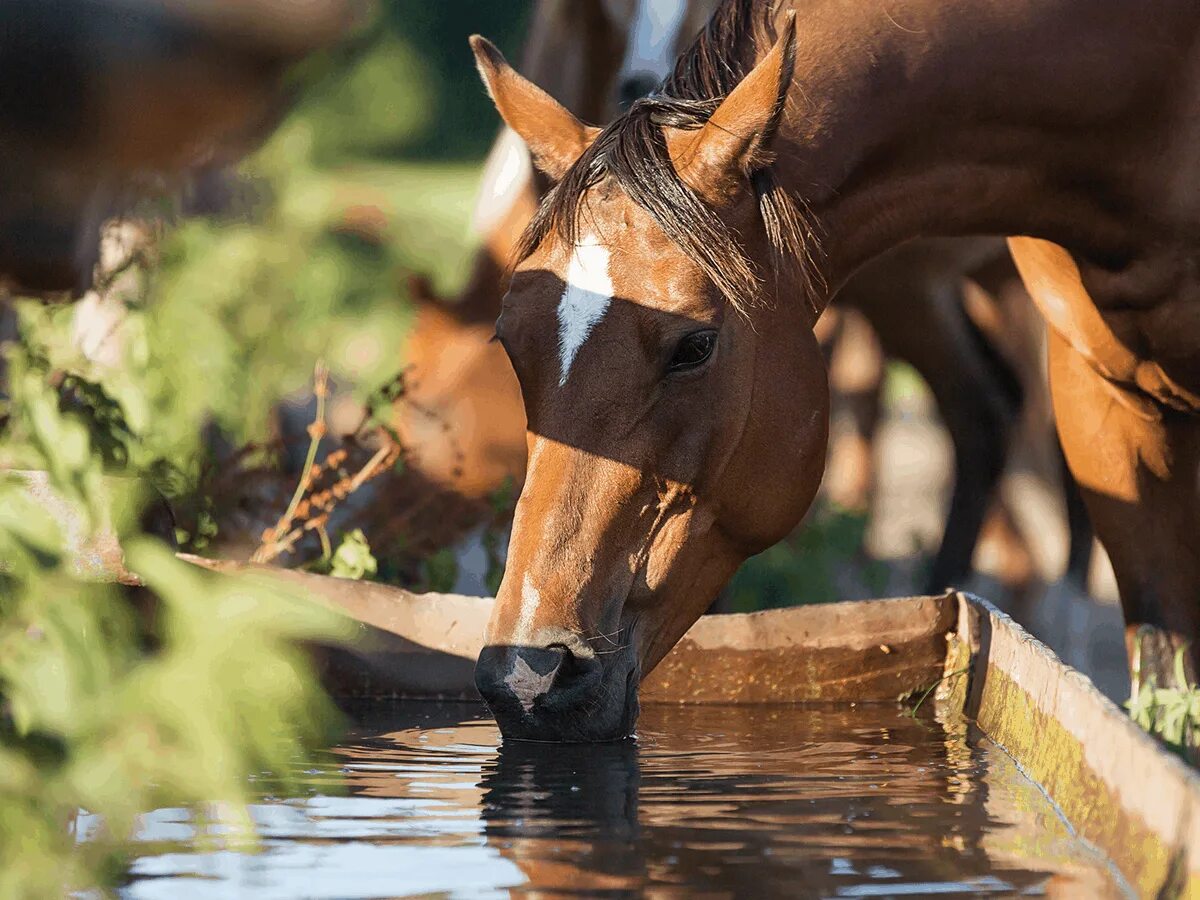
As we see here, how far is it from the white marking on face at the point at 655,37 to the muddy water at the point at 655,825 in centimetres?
534

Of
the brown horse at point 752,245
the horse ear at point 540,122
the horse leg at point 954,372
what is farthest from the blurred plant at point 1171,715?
the horse leg at point 954,372

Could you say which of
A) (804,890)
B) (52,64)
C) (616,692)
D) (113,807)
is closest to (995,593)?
(616,692)

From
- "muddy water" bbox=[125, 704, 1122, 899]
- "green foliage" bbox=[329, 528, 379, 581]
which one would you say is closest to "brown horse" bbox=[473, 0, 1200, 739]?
"muddy water" bbox=[125, 704, 1122, 899]

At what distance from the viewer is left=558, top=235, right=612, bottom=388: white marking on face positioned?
2.68 meters

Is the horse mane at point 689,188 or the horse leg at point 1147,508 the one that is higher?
the horse mane at point 689,188

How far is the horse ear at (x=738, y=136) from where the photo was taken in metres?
2.85

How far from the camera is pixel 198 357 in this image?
14.0 ft

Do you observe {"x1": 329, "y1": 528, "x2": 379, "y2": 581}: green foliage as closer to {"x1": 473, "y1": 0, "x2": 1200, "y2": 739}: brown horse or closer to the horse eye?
{"x1": 473, "y1": 0, "x2": 1200, "y2": 739}: brown horse

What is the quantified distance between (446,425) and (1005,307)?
3546 millimetres

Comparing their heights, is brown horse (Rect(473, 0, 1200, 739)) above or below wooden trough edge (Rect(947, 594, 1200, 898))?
above

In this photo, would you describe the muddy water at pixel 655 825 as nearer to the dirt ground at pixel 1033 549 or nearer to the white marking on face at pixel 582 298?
the white marking on face at pixel 582 298

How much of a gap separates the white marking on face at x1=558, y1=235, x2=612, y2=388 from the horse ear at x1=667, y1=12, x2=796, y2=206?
27 cm

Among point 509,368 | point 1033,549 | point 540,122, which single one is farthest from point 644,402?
point 1033,549

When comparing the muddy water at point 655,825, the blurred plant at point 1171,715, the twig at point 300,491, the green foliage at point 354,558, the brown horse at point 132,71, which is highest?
the twig at point 300,491
